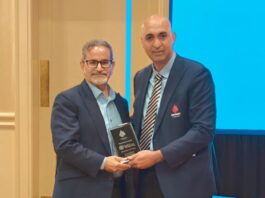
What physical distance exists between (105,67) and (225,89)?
4.01ft

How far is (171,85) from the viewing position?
177cm

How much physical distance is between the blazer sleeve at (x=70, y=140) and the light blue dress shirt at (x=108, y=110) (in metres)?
0.12

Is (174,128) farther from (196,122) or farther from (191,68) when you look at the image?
(191,68)

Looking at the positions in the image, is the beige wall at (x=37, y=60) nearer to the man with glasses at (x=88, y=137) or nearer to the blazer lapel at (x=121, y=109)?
the blazer lapel at (x=121, y=109)

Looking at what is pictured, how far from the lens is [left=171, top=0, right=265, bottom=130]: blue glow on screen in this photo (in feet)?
Answer: 8.63

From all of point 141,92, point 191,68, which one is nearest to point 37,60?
point 141,92

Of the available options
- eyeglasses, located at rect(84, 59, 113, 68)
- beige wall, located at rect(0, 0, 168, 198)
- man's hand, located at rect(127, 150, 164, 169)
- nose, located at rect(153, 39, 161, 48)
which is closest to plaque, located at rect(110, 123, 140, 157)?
man's hand, located at rect(127, 150, 164, 169)

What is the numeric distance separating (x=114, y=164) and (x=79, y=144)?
18 centimetres

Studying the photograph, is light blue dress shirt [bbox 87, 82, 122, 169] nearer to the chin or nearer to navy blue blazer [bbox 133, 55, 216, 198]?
the chin

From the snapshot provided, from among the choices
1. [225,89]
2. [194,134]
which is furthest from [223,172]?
[194,134]

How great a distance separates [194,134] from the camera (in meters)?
1.69

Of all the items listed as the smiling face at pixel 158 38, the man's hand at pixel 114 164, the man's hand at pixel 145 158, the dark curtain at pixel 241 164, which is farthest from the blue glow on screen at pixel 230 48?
the man's hand at pixel 114 164

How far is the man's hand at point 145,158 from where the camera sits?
1.66 meters
